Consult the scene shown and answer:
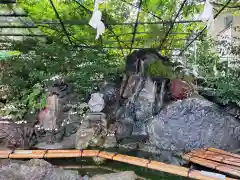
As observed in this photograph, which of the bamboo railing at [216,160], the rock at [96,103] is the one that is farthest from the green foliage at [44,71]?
the bamboo railing at [216,160]

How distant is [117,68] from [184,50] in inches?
91.4

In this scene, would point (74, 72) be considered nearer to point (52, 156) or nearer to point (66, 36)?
point (66, 36)

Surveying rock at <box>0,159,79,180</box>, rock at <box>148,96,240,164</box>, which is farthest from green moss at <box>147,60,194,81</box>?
rock at <box>0,159,79,180</box>

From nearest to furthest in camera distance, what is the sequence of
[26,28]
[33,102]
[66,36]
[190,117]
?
[190,117], [33,102], [26,28], [66,36]

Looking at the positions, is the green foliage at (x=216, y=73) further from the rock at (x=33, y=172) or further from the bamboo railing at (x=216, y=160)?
the rock at (x=33, y=172)

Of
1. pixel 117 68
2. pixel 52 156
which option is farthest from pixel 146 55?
pixel 52 156

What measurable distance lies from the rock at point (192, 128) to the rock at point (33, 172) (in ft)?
5.40

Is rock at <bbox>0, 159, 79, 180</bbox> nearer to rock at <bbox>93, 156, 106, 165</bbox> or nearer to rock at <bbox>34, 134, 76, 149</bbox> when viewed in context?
rock at <bbox>93, 156, 106, 165</bbox>

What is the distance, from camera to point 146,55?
548 centimetres

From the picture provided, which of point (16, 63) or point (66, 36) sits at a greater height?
point (66, 36)

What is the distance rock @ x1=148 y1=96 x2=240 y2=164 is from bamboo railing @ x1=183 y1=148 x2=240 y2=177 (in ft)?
1.14

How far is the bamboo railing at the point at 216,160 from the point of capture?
296cm

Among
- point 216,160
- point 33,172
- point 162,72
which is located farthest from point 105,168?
point 162,72

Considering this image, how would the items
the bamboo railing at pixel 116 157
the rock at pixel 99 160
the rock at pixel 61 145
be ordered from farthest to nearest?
the rock at pixel 61 145
the rock at pixel 99 160
the bamboo railing at pixel 116 157
